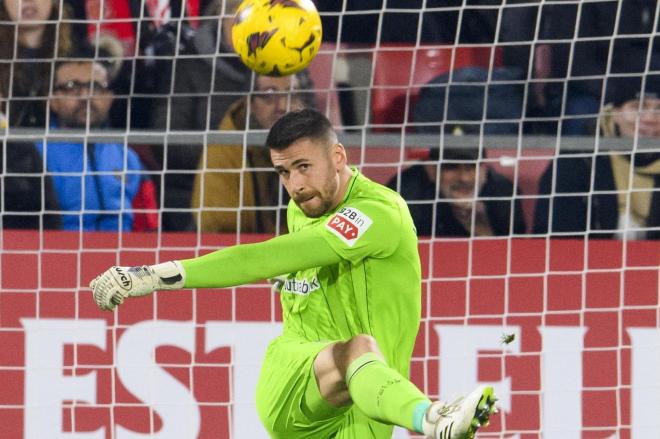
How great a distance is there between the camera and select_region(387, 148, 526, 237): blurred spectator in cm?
625

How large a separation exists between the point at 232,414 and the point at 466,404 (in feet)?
8.24

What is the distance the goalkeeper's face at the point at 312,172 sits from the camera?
170 inches

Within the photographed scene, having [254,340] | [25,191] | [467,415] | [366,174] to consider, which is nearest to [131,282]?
[467,415]

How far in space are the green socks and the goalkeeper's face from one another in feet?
1.81

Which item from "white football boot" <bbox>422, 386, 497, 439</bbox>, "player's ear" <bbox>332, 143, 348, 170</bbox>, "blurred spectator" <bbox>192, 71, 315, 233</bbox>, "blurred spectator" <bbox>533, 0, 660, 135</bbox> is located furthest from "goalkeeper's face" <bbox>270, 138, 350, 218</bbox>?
"blurred spectator" <bbox>533, 0, 660, 135</bbox>

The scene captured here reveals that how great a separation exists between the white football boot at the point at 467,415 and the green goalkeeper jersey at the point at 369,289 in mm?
754

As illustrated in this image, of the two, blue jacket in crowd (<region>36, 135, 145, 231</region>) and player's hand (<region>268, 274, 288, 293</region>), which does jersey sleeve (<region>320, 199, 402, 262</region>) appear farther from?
blue jacket in crowd (<region>36, 135, 145, 231</region>)

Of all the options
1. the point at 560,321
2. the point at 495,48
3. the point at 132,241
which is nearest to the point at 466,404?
the point at 560,321

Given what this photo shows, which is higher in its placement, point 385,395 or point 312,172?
point 312,172

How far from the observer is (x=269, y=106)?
21.2ft

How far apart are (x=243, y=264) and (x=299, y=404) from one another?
0.61 m

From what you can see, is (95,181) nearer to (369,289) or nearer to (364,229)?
(369,289)

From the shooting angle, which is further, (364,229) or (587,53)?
(587,53)

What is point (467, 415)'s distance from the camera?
12.1ft
